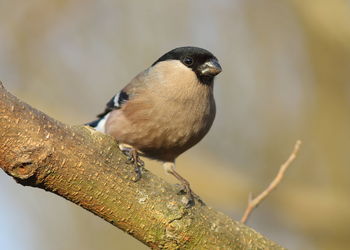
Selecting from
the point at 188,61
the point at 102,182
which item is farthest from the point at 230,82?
the point at 102,182

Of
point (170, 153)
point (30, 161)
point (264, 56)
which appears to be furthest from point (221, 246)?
point (264, 56)

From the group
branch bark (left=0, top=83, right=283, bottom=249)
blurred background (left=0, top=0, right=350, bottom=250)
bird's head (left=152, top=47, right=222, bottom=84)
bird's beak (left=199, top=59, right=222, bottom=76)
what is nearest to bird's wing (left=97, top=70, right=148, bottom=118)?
bird's head (left=152, top=47, right=222, bottom=84)

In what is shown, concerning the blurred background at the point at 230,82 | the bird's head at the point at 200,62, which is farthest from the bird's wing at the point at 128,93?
the blurred background at the point at 230,82

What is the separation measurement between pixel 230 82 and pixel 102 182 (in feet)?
18.5

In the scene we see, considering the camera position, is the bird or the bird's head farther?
the bird's head

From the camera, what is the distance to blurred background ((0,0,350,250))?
6551 millimetres

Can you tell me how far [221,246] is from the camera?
2.99 meters

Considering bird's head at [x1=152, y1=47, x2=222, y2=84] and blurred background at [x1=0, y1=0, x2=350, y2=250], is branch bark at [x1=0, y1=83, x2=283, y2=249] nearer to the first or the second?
bird's head at [x1=152, y1=47, x2=222, y2=84]

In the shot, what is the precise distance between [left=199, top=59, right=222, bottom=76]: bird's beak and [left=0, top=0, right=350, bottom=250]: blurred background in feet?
6.07

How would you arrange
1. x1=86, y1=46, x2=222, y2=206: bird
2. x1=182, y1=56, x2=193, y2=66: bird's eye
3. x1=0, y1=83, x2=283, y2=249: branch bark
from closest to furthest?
x1=0, y1=83, x2=283, y2=249: branch bark, x1=86, y1=46, x2=222, y2=206: bird, x1=182, y1=56, x2=193, y2=66: bird's eye

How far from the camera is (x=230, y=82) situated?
8.12 meters

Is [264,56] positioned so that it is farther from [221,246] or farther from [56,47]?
[221,246]

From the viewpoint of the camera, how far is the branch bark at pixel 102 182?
238 centimetres

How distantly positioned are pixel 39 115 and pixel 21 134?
0.43 feet
